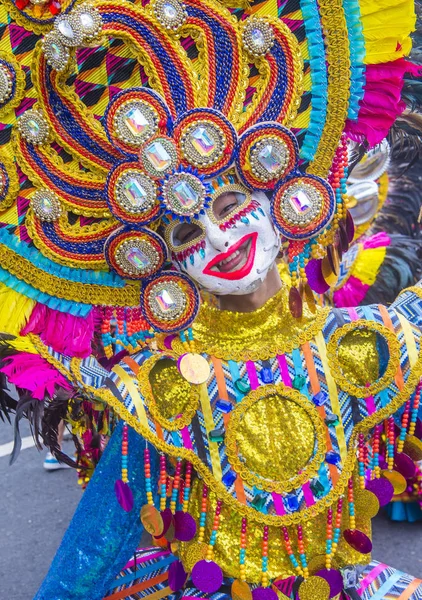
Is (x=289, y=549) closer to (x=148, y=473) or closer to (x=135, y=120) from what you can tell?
(x=148, y=473)

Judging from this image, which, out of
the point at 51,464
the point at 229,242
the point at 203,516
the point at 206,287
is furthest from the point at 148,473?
the point at 51,464

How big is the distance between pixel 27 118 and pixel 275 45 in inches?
19.0

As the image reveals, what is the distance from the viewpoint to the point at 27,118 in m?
1.32

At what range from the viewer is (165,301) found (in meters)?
1.38

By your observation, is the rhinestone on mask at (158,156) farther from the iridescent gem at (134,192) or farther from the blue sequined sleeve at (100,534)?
the blue sequined sleeve at (100,534)

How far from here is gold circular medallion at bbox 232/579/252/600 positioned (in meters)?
1.47

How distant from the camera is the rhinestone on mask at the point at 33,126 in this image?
51.9 inches

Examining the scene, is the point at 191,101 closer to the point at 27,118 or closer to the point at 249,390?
the point at 27,118

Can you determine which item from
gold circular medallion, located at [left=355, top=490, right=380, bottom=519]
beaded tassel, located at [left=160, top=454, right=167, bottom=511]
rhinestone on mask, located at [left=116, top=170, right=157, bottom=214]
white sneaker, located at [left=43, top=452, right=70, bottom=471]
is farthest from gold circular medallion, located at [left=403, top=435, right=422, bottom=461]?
white sneaker, located at [left=43, top=452, right=70, bottom=471]

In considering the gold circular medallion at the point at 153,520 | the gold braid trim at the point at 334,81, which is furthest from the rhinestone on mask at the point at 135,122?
the gold circular medallion at the point at 153,520

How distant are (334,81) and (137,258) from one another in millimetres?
511

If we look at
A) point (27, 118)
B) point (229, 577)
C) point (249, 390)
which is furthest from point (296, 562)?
point (27, 118)

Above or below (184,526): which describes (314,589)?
below

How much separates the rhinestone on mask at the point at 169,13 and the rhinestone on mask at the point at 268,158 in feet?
0.87
